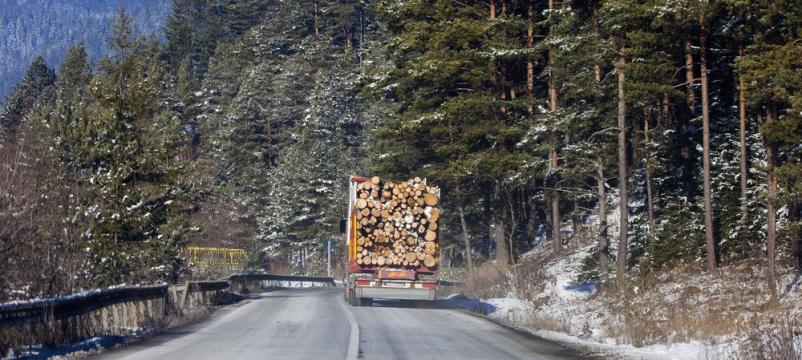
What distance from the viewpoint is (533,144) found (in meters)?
34.9

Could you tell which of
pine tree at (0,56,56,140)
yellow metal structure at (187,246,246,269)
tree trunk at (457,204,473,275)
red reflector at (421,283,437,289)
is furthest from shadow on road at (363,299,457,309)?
pine tree at (0,56,56,140)

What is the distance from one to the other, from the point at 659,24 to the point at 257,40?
78139mm

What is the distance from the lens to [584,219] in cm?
3994

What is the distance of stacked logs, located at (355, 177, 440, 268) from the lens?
27.9 meters

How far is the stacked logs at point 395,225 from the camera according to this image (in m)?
27.9

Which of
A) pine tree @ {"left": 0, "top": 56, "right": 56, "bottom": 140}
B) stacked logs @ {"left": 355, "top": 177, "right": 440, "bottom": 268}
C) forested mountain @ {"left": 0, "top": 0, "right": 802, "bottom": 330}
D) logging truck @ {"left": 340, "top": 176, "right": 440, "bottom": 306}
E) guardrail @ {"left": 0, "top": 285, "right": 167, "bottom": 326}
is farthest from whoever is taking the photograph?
pine tree @ {"left": 0, "top": 56, "right": 56, "bottom": 140}

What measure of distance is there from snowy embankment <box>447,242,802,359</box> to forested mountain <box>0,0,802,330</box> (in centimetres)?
106

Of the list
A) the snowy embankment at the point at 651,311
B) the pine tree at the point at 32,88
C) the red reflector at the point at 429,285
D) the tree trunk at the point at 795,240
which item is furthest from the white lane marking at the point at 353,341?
the pine tree at the point at 32,88

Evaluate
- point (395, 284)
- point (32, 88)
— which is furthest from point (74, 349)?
point (32, 88)

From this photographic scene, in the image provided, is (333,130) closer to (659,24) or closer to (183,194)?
(183,194)

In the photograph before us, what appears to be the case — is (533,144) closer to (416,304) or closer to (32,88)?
(416,304)

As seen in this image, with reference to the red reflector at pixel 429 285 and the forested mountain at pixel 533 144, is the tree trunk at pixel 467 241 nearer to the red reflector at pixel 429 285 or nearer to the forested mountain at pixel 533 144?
the forested mountain at pixel 533 144

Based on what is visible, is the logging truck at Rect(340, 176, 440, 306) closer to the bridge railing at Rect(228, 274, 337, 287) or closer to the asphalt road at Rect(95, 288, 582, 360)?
the asphalt road at Rect(95, 288, 582, 360)

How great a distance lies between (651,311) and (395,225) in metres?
10.3
